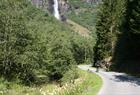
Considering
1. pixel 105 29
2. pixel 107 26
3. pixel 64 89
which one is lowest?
pixel 105 29

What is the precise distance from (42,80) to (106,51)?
83.6 feet

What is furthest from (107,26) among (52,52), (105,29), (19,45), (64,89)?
(64,89)

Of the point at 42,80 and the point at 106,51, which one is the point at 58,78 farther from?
the point at 106,51

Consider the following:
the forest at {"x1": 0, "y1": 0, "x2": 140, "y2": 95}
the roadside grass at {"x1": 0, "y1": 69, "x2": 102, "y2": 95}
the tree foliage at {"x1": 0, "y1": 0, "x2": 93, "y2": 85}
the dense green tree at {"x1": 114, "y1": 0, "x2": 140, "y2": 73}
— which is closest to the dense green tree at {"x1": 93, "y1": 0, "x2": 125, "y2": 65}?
the forest at {"x1": 0, "y1": 0, "x2": 140, "y2": 95}

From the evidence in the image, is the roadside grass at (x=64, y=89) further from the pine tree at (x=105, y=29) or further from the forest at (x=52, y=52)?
the pine tree at (x=105, y=29)

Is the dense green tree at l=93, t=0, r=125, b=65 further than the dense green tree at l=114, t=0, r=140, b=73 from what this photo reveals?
Yes

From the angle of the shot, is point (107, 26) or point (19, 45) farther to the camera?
point (107, 26)

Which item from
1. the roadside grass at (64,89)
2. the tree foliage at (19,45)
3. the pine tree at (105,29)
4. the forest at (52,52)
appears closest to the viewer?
the roadside grass at (64,89)

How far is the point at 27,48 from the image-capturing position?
4891 cm

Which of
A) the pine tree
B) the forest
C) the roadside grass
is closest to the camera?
the roadside grass

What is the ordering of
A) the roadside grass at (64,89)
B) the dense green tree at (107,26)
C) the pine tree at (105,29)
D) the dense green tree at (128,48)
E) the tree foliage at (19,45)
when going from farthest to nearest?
1. the pine tree at (105,29)
2. the dense green tree at (107,26)
3. the dense green tree at (128,48)
4. the tree foliage at (19,45)
5. the roadside grass at (64,89)

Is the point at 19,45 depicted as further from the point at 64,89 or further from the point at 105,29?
the point at 105,29

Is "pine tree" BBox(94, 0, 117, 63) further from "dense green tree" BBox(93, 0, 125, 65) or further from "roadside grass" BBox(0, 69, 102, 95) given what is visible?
"roadside grass" BBox(0, 69, 102, 95)

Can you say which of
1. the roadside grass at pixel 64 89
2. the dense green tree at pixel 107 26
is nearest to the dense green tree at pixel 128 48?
the dense green tree at pixel 107 26
